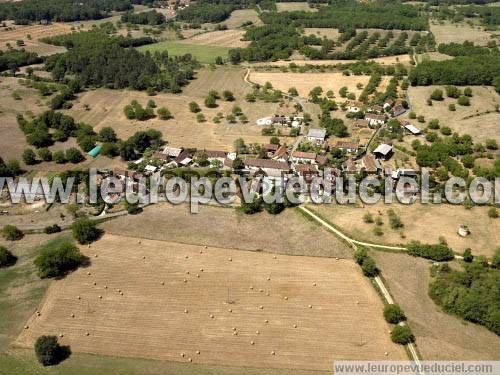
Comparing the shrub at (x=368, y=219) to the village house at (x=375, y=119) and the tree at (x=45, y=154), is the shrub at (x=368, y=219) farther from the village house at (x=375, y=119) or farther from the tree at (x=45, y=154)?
the tree at (x=45, y=154)

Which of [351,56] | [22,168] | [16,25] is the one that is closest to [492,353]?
[22,168]

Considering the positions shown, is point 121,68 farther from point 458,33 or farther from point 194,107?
point 458,33

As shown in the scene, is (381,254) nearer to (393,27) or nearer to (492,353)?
(492,353)

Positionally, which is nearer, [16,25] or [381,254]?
[381,254]

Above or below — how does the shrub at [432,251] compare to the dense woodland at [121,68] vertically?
below

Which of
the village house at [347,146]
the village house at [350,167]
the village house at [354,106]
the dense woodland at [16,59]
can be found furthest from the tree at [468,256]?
the dense woodland at [16,59]

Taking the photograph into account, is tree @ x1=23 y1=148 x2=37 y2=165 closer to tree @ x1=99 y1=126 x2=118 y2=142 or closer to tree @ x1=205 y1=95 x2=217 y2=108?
tree @ x1=99 y1=126 x2=118 y2=142

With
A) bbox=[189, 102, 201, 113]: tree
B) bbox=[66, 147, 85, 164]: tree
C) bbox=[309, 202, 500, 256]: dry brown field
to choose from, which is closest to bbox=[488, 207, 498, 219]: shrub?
bbox=[309, 202, 500, 256]: dry brown field
